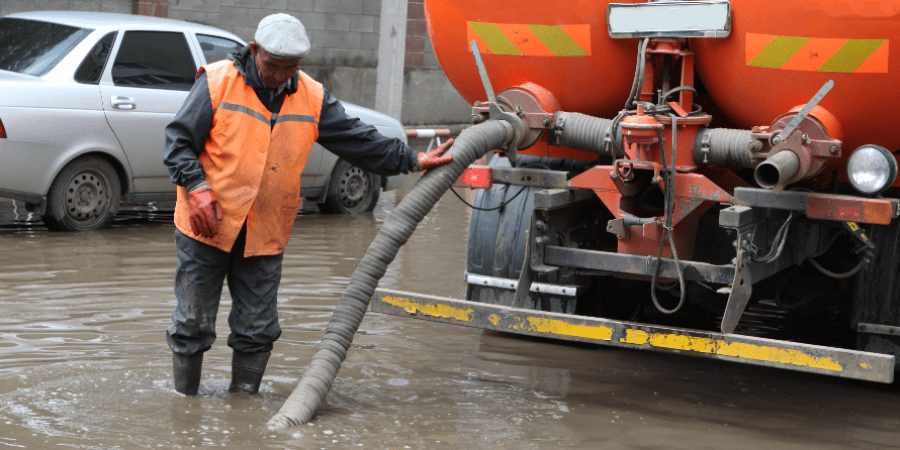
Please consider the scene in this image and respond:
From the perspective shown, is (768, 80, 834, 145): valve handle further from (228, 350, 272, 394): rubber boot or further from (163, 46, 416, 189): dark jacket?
(228, 350, 272, 394): rubber boot

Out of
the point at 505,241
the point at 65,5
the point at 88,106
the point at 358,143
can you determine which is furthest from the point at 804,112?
the point at 65,5

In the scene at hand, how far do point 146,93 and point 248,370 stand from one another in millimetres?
4091

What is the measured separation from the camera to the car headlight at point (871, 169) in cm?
403

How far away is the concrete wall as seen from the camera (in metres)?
12.1

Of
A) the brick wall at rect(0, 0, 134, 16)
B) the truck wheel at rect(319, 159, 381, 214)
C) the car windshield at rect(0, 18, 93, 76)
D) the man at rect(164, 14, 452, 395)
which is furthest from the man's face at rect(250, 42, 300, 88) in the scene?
the brick wall at rect(0, 0, 134, 16)

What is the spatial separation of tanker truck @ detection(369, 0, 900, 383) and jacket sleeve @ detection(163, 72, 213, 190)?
1079 mm

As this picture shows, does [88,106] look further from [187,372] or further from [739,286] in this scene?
[739,286]

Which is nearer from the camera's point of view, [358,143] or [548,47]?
[358,143]

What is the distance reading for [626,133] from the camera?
4.24 m

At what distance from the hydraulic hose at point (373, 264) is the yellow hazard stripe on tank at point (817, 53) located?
1092 mm

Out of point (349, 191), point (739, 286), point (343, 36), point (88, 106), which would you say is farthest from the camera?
point (343, 36)

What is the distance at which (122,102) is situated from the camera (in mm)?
7664

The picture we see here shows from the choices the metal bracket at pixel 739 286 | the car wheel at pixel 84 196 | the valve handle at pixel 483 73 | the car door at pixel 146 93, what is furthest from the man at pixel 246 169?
the car door at pixel 146 93

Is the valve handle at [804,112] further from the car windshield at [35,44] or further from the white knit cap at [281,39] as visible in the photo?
the car windshield at [35,44]
